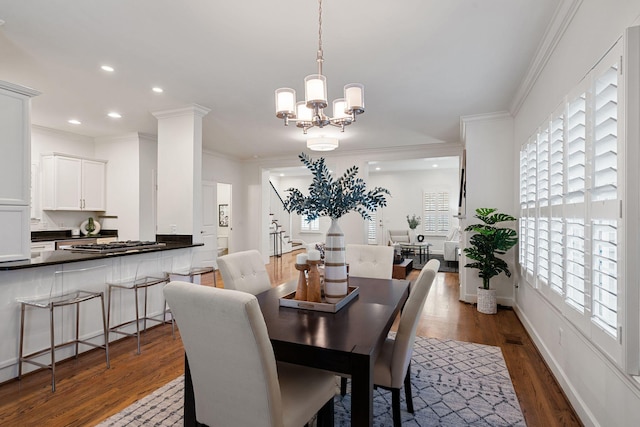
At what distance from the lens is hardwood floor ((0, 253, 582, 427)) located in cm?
208

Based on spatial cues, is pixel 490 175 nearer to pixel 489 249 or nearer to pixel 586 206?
pixel 489 249

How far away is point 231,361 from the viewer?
125 centimetres

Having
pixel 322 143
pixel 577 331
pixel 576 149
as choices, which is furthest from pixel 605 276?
pixel 322 143

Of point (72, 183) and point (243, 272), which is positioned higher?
point (72, 183)

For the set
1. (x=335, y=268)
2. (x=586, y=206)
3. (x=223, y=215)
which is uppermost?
(x=586, y=206)

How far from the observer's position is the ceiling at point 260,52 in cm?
224

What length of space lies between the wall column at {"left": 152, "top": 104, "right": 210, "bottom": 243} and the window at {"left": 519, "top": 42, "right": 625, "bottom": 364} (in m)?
3.75

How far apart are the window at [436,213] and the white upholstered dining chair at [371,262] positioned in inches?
313

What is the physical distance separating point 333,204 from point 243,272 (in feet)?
2.99

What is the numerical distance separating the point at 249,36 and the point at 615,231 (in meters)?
2.66

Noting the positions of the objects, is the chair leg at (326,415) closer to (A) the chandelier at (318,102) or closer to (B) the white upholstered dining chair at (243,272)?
(B) the white upholstered dining chair at (243,272)

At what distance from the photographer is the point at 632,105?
141 cm

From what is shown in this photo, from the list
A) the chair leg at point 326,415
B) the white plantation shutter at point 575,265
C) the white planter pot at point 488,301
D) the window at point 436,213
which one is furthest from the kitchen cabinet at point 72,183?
the window at point 436,213

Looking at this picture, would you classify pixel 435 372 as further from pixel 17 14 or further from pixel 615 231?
pixel 17 14
